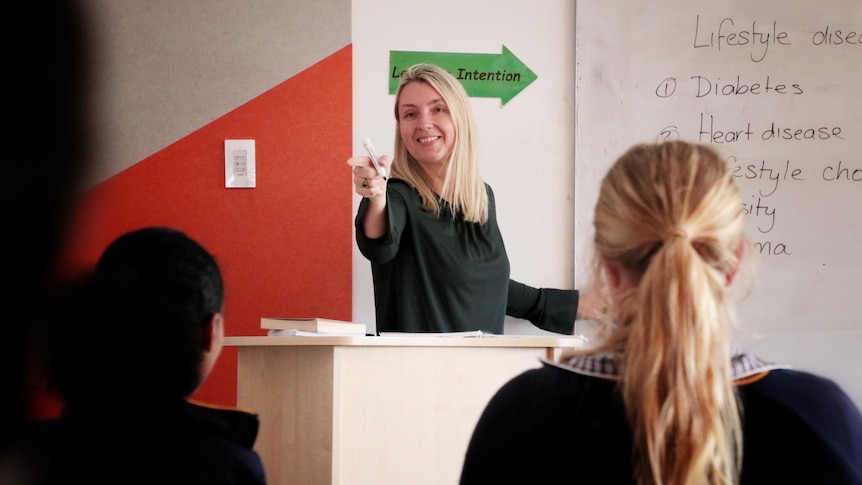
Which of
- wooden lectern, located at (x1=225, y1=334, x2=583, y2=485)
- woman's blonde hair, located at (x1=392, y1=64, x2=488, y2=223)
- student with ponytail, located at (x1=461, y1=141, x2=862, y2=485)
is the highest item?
woman's blonde hair, located at (x1=392, y1=64, x2=488, y2=223)

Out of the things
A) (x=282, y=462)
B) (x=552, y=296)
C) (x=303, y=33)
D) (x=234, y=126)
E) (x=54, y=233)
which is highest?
(x=303, y=33)

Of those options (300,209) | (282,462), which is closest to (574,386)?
(282,462)

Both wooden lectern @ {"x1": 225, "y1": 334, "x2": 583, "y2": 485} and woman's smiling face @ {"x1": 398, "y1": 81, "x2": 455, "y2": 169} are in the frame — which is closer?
wooden lectern @ {"x1": 225, "y1": 334, "x2": 583, "y2": 485}

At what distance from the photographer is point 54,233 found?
186 mm

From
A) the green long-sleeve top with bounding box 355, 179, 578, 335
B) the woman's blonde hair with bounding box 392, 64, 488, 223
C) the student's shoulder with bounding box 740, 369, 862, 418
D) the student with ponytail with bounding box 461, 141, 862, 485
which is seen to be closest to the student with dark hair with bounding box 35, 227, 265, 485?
the student with ponytail with bounding box 461, 141, 862, 485

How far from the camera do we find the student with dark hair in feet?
2.45

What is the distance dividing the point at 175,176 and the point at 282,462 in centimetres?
139

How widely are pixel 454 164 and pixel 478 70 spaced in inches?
21.4

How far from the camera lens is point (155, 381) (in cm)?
84

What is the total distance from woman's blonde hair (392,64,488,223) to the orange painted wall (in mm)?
384

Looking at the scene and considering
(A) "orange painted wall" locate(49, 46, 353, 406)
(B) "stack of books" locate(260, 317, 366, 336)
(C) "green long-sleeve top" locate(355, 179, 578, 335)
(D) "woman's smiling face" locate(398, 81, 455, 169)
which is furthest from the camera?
(A) "orange painted wall" locate(49, 46, 353, 406)

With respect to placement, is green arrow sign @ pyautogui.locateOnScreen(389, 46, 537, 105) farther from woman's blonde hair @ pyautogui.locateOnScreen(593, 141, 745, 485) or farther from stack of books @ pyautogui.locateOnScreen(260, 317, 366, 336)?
woman's blonde hair @ pyautogui.locateOnScreen(593, 141, 745, 485)

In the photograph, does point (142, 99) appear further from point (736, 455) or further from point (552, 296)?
point (736, 455)

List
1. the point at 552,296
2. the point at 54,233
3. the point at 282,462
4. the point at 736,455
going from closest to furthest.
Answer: the point at 54,233 < the point at 736,455 < the point at 282,462 < the point at 552,296
